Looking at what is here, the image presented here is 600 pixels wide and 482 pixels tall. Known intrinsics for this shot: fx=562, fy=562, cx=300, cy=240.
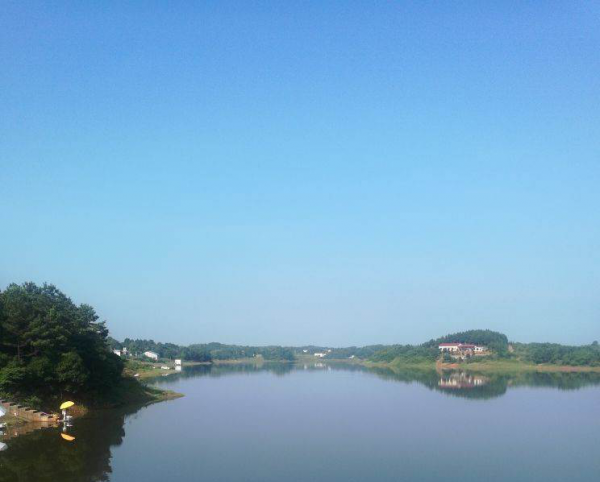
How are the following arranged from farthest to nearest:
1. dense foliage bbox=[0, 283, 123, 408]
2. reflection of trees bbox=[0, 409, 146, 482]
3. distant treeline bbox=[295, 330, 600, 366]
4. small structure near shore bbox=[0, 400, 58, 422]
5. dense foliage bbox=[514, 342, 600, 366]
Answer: distant treeline bbox=[295, 330, 600, 366], dense foliage bbox=[514, 342, 600, 366], dense foliage bbox=[0, 283, 123, 408], small structure near shore bbox=[0, 400, 58, 422], reflection of trees bbox=[0, 409, 146, 482]

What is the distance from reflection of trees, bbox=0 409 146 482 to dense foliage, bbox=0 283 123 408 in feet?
10.6

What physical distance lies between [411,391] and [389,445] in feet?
101

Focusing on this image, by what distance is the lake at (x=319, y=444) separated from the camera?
1845cm

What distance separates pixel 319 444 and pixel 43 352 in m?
14.9

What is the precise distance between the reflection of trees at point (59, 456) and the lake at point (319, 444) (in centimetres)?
4

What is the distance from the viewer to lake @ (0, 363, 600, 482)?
1845 centimetres

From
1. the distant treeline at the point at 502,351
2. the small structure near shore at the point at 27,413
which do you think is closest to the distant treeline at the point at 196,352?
the distant treeline at the point at 502,351

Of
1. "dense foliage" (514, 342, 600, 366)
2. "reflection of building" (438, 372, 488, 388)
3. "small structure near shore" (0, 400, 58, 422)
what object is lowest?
"reflection of building" (438, 372, 488, 388)

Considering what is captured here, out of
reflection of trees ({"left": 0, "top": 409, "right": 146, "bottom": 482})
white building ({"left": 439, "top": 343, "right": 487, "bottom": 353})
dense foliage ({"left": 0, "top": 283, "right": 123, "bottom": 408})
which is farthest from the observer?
white building ({"left": 439, "top": 343, "right": 487, "bottom": 353})

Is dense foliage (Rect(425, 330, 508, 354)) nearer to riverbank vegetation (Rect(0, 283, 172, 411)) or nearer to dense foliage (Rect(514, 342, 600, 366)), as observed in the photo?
dense foliage (Rect(514, 342, 600, 366))

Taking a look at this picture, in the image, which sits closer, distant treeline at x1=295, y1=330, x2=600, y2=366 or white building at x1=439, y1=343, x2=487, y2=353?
distant treeline at x1=295, y1=330, x2=600, y2=366

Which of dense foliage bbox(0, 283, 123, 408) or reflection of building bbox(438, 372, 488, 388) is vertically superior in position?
dense foliage bbox(0, 283, 123, 408)

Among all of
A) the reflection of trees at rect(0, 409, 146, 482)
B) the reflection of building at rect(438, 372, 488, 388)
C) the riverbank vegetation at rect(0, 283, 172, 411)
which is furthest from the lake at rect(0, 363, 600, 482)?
the reflection of building at rect(438, 372, 488, 388)

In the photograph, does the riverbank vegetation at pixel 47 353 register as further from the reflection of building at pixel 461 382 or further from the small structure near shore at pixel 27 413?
the reflection of building at pixel 461 382
